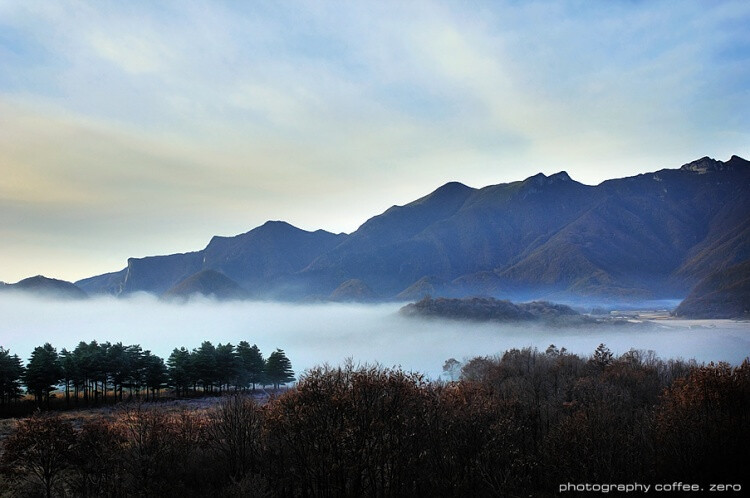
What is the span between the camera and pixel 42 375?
102 metres

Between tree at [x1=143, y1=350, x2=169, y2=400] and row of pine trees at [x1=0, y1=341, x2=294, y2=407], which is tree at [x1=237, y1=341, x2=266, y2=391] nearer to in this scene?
row of pine trees at [x1=0, y1=341, x2=294, y2=407]

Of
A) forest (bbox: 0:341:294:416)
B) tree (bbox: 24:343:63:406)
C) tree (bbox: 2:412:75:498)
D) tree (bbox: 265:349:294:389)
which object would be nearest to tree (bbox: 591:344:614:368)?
tree (bbox: 265:349:294:389)

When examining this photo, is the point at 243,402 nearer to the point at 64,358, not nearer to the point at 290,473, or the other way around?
the point at 290,473

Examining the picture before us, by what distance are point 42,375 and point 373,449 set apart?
89.7m

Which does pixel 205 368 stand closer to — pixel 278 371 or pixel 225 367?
pixel 225 367

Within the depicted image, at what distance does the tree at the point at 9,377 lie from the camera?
317ft

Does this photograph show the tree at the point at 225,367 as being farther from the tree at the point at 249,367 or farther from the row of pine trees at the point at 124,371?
the tree at the point at 249,367

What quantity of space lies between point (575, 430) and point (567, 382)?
2356 inches

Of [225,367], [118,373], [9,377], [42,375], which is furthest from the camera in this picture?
[225,367]

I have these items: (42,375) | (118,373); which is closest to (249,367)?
(118,373)

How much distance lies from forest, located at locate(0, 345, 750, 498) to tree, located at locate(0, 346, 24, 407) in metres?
60.3

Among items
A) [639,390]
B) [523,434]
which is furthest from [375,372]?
[639,390]

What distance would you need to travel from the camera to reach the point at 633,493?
32969mm

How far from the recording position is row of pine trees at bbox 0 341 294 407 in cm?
10200
